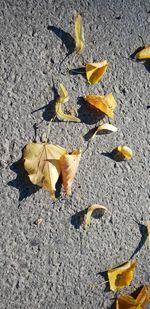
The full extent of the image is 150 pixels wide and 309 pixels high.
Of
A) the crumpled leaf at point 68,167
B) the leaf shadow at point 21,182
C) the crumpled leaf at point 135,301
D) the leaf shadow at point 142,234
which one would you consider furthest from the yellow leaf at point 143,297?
the leaf shadow at point 21,182

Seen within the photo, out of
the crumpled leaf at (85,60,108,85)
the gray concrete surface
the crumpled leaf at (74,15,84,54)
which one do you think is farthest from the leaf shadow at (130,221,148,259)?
the crumpled leaf at (74,15,84,54)

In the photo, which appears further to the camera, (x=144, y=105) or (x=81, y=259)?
(x=144, y=105)

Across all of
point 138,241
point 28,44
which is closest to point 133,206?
point 138,241

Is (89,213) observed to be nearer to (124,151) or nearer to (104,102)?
(124,151)

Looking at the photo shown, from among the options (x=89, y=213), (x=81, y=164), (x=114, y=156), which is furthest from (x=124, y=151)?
(x=89, y=213)

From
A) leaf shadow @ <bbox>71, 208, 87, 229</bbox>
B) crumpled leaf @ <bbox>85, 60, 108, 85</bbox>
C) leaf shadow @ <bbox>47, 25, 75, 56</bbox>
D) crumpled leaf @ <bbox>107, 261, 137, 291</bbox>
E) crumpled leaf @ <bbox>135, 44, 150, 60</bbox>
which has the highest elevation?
leaf shadow @ <bbox>47, 25, 75, 56</bbox>

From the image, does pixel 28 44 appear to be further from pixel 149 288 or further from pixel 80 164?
pixel 149 288

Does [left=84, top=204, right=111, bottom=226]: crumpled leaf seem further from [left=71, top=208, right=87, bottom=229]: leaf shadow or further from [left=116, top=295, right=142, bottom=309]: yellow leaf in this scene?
[left=116, top=295, right=142, bottom=309]: yellow leaf
